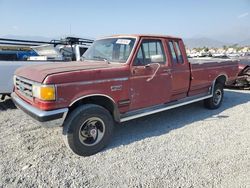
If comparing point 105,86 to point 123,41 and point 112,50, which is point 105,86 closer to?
point 112,50

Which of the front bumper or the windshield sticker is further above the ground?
the windshield sticker

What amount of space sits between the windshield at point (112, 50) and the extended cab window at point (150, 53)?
221 mm

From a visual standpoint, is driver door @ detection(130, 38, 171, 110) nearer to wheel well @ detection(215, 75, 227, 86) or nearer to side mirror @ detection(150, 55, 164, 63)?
side mirror @ detection(150, 55, 164, 63)

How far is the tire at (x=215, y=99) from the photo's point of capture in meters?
6.64

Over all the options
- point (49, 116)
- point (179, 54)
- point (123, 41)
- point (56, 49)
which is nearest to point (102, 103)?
point (49, 116)

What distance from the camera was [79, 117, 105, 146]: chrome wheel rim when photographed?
391 centimetres

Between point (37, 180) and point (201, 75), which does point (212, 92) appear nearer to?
point (201, 75)

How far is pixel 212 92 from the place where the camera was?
21.4ft

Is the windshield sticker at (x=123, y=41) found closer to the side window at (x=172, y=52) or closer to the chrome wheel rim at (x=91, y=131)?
the side window at (x=172, y=52)

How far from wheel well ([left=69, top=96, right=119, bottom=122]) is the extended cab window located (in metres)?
0.90

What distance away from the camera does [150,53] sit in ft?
15.5

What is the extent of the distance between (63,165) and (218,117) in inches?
162

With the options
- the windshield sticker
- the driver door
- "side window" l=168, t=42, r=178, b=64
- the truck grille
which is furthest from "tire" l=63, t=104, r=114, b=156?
"side window" l=168, t=42, r=178, b=64

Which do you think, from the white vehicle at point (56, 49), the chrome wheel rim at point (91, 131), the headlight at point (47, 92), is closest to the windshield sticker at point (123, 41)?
the chrome wheel rim at point (91, 131)
